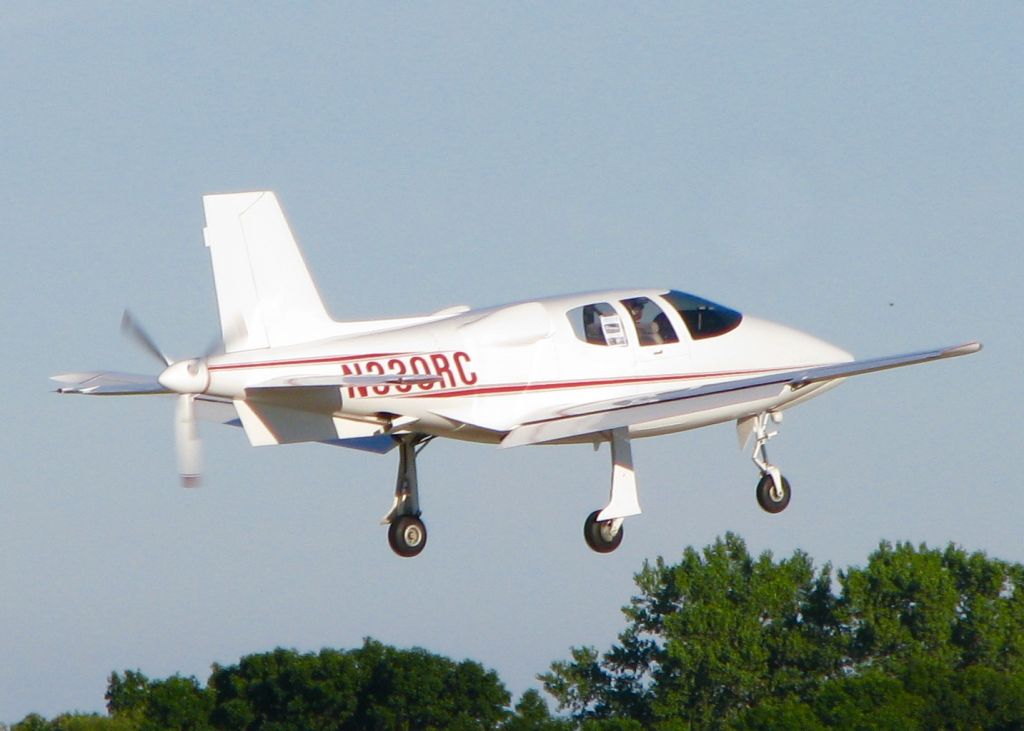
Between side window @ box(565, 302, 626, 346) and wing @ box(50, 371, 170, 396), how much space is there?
6.94 meters

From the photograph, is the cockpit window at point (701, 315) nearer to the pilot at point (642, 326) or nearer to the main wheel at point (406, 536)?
the pilot at point (642, 326)

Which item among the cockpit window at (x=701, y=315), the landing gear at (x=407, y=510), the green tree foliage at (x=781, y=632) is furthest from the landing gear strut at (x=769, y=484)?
the green tree foliage at (x=781, y=632)

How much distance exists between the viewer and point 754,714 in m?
112

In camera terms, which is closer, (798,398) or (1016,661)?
(798,398)

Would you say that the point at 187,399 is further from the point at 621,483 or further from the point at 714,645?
the point at 714,645

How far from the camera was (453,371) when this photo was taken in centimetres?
3488

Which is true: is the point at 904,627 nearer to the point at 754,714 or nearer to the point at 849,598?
the point at 849,598

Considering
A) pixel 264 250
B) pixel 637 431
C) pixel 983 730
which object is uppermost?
pixel 264 250

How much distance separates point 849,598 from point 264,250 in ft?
306

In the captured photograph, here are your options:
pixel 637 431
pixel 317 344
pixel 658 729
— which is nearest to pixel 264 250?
pixel 317 344

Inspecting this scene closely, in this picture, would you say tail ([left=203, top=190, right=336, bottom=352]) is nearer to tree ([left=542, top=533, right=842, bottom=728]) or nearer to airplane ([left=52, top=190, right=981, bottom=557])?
airplane ([left=52, top=190, right=981, bottom=557])

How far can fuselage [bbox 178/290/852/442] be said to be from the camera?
33.8 metres

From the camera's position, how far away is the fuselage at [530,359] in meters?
33.8

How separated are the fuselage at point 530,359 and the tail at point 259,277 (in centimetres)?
56
